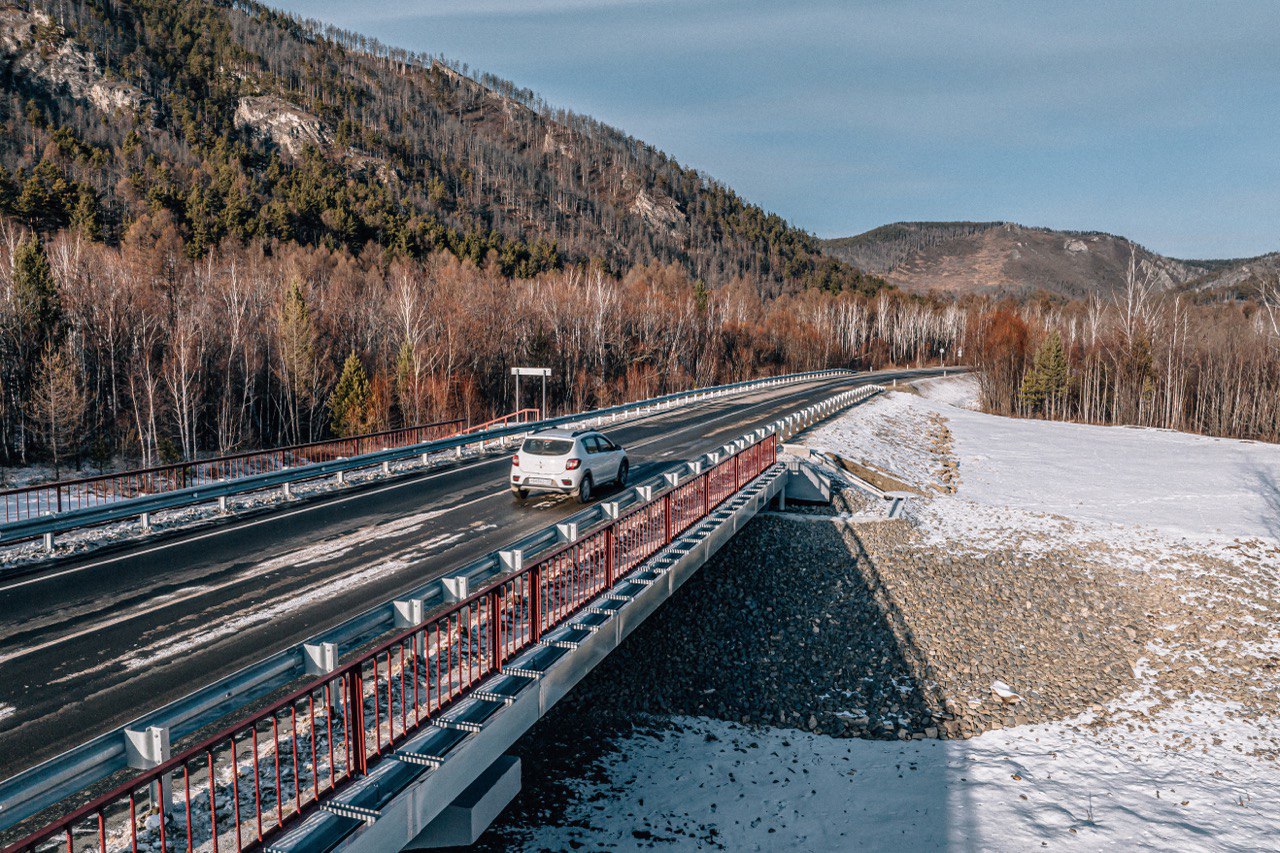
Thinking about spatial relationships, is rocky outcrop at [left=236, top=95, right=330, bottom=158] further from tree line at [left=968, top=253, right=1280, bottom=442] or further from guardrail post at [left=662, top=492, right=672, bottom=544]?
guardrail post at [left=662, top=492, right=672, bottom=544]

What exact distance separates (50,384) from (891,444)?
39.0m

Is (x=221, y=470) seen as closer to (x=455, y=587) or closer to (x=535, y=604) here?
(x=455, y=587)

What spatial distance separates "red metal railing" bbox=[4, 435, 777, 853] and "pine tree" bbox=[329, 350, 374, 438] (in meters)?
35.2

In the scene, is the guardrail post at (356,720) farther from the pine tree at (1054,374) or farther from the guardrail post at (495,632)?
the pine tree at (1054,374)

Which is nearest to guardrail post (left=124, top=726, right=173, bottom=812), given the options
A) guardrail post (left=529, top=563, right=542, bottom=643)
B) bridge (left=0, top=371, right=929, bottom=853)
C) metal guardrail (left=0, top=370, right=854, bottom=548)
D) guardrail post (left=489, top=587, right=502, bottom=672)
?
bridge (left=0, top=371, right=929, bottom=853)

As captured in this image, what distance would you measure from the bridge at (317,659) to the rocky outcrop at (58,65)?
5773 inches

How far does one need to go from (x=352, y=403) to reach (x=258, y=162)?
337 ft

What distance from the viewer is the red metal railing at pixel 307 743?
4.70 m

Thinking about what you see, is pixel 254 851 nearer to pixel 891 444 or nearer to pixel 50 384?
pixel 891 444

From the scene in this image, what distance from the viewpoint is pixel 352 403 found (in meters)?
43.9

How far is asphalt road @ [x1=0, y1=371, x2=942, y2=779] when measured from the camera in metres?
7.78

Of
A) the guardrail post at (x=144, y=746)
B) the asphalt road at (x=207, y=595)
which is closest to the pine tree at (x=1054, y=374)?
the asphalt road at (x=207, y=595)

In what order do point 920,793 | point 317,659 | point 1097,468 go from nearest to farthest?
point 317,659 → point 920,793 → point 1097,468

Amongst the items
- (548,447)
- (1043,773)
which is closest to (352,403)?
(548,447)
